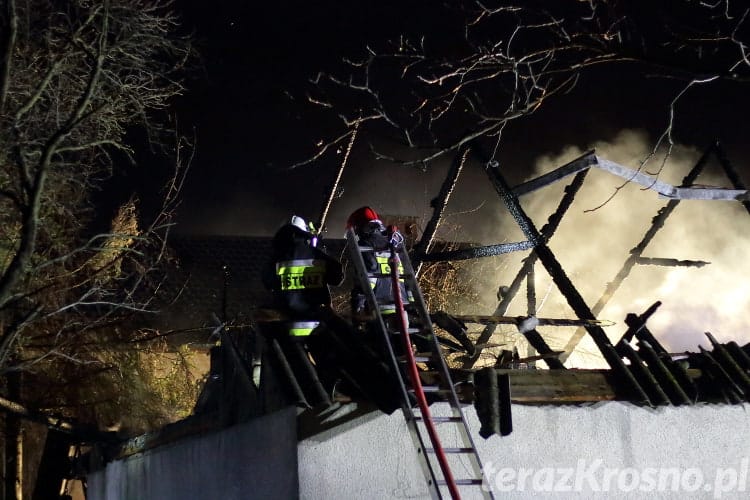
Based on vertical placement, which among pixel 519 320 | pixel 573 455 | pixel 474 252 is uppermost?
pixel 474 252

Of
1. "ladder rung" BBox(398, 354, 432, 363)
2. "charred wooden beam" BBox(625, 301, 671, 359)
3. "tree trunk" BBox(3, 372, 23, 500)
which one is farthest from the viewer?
"tree trunk" BBox(3, 372, 23, 500)

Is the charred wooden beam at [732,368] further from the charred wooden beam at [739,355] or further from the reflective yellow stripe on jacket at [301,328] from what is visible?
the reflective yellow stripe on jacket at [301,328]

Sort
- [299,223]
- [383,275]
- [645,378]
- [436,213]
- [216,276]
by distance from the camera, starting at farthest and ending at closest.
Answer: [216,276], [436,213], [299,223], [383,275], [645,378]

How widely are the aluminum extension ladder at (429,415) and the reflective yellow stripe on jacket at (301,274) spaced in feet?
1.94

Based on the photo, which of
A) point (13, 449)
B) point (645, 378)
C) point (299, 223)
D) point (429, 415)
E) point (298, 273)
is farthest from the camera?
point (13, 449)

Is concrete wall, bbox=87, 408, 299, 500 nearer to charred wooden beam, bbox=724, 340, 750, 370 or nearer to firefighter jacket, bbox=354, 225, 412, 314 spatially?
firefighter jacket, bbox=354, 225, 412, 314

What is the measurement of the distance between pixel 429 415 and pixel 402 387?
41 centimetres

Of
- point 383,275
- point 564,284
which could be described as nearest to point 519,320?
point 564,284

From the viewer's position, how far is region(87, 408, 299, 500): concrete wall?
4.93m

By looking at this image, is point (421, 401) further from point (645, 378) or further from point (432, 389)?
point (645, 378)

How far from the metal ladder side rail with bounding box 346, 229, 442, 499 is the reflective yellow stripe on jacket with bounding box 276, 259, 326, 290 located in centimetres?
52

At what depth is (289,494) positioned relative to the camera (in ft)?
15.7

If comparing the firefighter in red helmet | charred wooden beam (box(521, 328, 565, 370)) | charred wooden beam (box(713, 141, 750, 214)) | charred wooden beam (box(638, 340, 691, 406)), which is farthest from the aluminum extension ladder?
charred wooden beam (box(713, 141, 750, 214))

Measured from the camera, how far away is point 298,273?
654 cm
